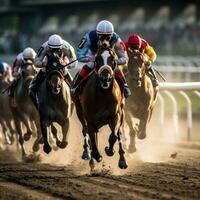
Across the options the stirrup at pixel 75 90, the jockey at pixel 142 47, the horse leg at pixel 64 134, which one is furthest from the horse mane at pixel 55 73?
the jockey at pixel 142 47

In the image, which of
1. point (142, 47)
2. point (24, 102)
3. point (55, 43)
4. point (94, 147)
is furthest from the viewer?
point (24, 102)

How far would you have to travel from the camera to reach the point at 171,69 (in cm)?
2475

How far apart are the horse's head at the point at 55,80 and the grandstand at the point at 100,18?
18783 millimetres

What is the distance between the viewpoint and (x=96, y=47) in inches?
416

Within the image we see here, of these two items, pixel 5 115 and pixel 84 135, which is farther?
pixel 5 115

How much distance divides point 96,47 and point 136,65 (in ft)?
5.07

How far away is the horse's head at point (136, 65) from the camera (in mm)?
12008

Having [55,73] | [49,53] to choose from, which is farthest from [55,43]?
[55,73]

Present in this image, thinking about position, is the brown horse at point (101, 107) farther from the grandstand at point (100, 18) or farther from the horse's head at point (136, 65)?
the grandstand at point (100, 18)

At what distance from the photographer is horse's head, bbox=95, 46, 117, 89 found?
376 inches

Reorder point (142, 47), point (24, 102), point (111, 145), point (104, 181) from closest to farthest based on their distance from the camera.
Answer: point (104, 181) < point (111, 145) < point (142, 47) < point (24, 102)

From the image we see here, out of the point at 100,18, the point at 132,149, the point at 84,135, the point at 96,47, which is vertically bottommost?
the point at 132,149

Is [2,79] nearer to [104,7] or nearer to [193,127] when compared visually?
[193,127]

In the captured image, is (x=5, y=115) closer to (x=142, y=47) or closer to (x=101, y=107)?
(x=142, y=47)
